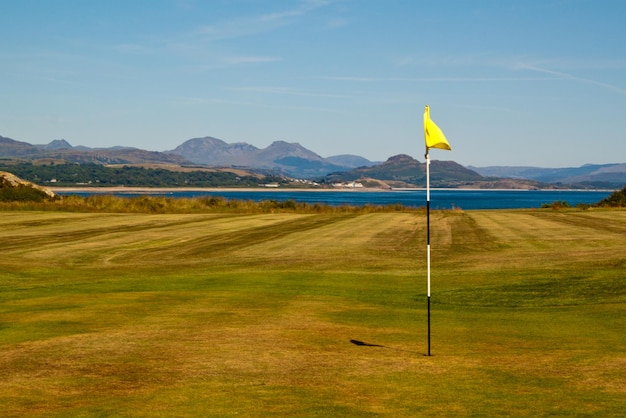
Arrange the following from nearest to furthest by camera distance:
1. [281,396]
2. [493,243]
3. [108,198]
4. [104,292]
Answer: [281,396]
[104,292]
[493,243]
[108,198]

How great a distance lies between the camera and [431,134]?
14414 millimetres

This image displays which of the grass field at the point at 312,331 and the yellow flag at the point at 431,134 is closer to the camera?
the grass field at the point at 312,331

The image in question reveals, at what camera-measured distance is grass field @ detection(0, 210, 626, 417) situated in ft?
36.1

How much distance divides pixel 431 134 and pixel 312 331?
5490mm

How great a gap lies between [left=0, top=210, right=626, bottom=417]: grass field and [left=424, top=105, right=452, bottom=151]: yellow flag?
4.08 m

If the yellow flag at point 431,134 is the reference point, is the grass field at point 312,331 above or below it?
below

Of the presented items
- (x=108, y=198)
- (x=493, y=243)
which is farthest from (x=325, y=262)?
(x=108, y=198)

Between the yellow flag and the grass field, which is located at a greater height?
the yellow flag

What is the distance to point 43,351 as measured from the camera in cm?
1411

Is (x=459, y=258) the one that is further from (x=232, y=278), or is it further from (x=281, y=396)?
(x=281, y=396)

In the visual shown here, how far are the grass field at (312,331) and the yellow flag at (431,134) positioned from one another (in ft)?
13.4

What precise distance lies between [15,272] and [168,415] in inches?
906

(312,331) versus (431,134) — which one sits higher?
(431,134)

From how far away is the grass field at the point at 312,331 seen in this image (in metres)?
11.0
